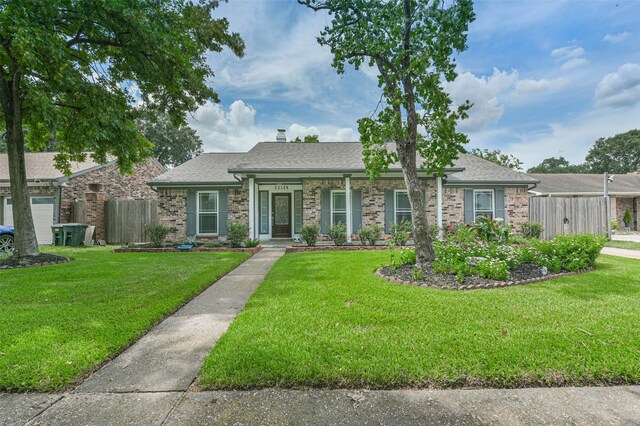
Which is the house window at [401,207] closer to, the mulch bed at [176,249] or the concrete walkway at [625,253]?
the mulch bed at [176,249]

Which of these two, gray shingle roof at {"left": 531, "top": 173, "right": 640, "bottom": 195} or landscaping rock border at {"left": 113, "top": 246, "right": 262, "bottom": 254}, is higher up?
gray shingle roof at {"left": 531, "top": 173, "right": 640, "bottom": 195}

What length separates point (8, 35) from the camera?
19.6 ft

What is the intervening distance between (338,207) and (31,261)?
9628mm

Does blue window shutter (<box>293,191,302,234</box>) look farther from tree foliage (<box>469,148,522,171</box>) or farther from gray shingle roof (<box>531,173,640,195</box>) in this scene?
tree foliage (<box>469,148,522,171</box>)

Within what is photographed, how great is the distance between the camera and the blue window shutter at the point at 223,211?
12.9 m

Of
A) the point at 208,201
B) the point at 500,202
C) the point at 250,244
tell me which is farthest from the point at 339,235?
the point at 500,202

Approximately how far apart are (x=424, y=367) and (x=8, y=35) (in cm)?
890

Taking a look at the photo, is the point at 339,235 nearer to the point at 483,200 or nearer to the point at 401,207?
the point at 401,207

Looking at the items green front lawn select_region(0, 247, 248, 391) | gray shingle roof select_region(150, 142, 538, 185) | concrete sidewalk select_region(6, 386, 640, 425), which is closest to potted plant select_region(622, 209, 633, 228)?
gray shingle roof select_region(150, 142, 538, 185)

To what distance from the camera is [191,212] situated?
42.5ft

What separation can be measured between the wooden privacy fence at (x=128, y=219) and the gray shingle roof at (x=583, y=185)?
2121cm

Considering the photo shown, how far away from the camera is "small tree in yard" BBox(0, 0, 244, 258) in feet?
21.0

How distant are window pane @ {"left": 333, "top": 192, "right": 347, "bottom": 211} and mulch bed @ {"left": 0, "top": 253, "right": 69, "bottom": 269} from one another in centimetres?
888

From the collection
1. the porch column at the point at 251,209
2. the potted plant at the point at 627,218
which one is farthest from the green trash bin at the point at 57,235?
the potted plant at the point at 627,218
